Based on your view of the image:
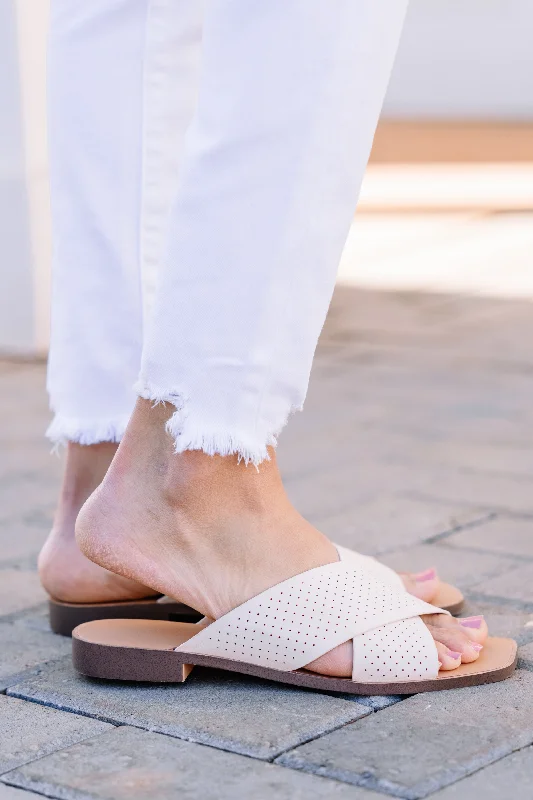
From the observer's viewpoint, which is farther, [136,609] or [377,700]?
[136,609]

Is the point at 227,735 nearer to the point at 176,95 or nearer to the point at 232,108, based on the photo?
the point at 232,108

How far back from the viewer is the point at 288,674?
956 mm

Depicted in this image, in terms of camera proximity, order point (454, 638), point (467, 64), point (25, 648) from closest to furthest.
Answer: point (454, 638), point (25, 648), point (467, 64)

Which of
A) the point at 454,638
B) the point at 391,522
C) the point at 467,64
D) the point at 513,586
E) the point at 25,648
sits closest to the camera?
the point at 454,638

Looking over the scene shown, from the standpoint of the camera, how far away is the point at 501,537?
4.76ft

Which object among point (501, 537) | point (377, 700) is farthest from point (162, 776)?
point (501, 537)

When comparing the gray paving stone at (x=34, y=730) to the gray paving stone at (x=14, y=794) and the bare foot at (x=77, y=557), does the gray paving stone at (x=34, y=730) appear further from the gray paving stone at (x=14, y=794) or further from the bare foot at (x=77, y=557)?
the bare foot at (x=77, y=557)

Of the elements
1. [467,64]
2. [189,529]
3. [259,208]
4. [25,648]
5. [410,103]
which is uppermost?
[467,64]

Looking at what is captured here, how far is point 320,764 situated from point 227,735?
0.28 ft

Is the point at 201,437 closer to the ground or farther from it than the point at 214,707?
farther from it

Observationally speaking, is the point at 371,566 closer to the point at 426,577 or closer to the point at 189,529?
the point at 426,577

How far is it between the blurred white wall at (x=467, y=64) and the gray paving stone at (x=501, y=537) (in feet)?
7.37

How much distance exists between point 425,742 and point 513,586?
44cm

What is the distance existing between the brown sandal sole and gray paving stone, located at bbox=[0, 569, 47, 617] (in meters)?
0.10
